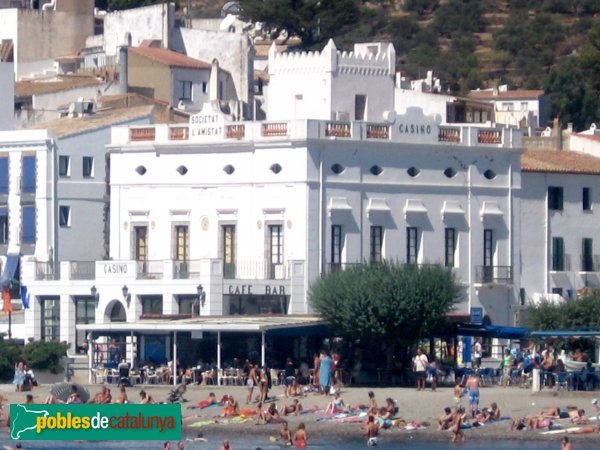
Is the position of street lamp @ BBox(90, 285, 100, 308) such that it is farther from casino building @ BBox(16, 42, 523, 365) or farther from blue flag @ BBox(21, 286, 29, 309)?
blue flag @ BBox(21, 286, 29, 309)

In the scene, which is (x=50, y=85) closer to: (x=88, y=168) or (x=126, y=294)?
(x=88, y=168)

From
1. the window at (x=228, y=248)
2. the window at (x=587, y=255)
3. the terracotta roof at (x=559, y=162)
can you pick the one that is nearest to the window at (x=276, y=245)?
the window at (x=228, y=248)

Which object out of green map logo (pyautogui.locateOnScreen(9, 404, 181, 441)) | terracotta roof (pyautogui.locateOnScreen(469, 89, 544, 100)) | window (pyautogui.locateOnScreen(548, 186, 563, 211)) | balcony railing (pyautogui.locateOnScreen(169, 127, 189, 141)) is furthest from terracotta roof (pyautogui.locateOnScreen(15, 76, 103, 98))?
green map logo (pyautogui.locateOnScreen(9, 404, 181, 441))

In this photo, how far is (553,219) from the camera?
246 feet

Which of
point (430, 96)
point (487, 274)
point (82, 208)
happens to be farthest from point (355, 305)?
point (430, 96)

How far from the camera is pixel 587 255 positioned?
2987 inches

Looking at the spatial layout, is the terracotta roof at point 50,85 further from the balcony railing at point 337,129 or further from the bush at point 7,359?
the bush at point 7,359

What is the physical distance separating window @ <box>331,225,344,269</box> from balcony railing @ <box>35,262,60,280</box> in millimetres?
9268

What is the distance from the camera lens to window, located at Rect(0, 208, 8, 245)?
248 ft

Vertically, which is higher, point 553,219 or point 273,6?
point 273,6

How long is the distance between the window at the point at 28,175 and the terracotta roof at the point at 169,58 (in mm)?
17291

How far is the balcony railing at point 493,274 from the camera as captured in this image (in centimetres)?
7231

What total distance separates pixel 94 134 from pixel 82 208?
2.54 m

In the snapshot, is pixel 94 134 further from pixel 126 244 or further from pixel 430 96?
pixel 430 96
